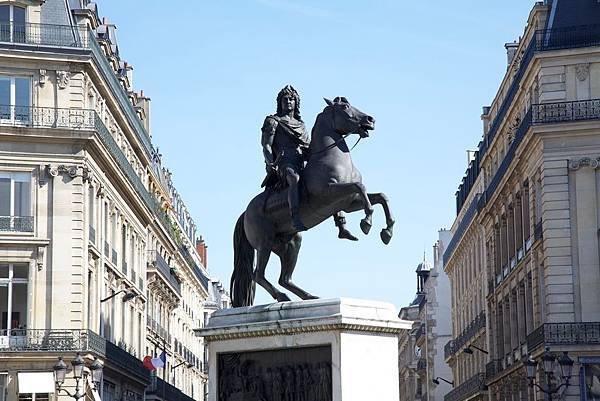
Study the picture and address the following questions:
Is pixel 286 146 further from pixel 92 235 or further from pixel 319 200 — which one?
pixel 92 235

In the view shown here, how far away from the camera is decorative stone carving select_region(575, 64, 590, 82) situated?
186 ft

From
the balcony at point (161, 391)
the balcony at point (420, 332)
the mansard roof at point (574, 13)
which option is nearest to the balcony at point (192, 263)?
the balcony at point (161, 391)

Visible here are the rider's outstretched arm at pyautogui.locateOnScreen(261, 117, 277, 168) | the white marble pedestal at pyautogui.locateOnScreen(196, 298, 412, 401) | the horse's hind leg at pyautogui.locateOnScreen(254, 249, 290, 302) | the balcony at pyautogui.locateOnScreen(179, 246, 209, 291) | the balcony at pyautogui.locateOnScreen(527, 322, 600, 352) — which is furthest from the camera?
the balcony at pyautogui.locateOnScreen(179, 246, 209, 291)

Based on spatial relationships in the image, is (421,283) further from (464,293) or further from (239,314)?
(239,314)

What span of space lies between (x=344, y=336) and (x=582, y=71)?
133ft

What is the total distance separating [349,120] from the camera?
1938cm

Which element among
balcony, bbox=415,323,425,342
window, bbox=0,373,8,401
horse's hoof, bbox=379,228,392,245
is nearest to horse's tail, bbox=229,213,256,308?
horse's hoof, bbox=379,228,392,245

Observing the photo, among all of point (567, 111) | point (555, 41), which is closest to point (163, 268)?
point (555, 41)

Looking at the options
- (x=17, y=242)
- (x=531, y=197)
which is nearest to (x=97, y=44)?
(x=17, y=242)

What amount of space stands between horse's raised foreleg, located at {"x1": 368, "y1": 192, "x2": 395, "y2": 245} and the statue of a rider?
90cm

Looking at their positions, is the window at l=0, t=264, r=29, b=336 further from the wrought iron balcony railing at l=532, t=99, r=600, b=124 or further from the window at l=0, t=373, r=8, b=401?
the wrought iron balcony railing at l=532, t=99, r=600, b=124

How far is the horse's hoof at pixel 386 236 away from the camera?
62.6 ft

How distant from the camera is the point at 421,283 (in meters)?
149

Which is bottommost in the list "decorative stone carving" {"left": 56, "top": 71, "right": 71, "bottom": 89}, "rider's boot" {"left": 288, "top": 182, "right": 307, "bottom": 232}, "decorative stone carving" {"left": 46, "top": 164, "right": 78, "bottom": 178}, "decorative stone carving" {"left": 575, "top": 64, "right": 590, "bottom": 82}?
"rider's boot" {"left": 288, "top": 182, "right": 307, "bottom": 232}
